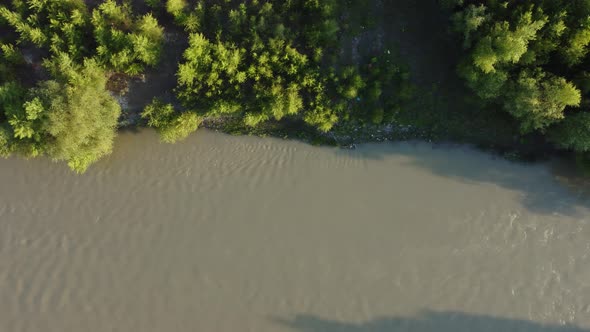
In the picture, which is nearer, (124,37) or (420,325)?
(124,37)

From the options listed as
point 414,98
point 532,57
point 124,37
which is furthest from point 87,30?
point 532,57

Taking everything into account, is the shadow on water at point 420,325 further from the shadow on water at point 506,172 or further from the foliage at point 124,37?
the foliage at point 124,37

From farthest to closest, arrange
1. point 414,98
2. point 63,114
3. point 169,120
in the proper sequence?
point 414,98 → point 169,120 → point 63,114

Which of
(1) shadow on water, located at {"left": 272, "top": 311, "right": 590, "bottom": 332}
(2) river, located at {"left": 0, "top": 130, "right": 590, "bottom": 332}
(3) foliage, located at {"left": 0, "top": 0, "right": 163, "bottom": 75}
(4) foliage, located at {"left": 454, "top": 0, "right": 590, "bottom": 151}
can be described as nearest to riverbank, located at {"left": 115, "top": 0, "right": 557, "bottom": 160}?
(2) river, located at {"left": 0, "top": 130, "right": 590, "bottom": 332}

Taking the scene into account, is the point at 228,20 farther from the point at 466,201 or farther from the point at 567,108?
the point at 567,108

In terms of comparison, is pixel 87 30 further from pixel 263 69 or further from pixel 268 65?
pixel 268 65

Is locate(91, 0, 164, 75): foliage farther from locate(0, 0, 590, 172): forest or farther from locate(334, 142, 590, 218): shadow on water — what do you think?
locate(334, 142, 590, 218): shadow on water

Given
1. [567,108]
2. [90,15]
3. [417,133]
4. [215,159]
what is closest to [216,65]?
[215,159]
